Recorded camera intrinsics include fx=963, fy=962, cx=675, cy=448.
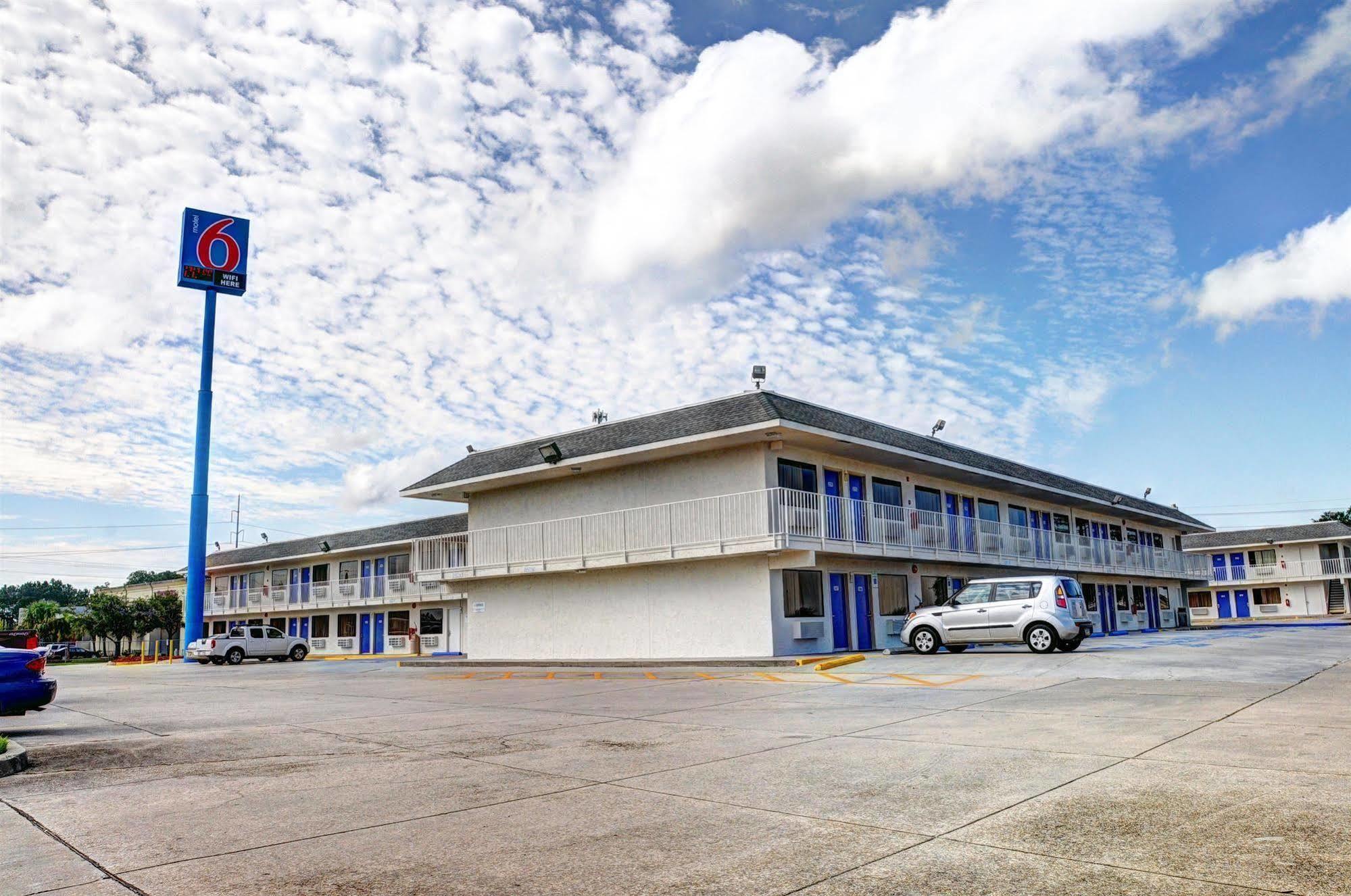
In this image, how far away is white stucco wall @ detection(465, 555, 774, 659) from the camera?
2405 cm

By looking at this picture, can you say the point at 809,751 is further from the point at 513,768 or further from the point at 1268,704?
the point at 1268,704

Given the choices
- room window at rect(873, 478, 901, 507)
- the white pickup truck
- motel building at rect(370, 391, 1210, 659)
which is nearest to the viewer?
motel building at rect(370, 391, 1210, 659)

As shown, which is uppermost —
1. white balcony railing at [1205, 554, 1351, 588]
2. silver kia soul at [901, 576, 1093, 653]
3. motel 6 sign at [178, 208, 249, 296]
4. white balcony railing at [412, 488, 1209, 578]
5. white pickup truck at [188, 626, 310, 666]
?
motel 6 sign at [178, 208, 249, 296]

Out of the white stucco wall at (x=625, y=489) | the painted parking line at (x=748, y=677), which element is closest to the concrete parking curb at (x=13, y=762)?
the painted parking line at (x=748, y=677)

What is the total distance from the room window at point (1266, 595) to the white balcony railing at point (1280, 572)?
2.11 ft

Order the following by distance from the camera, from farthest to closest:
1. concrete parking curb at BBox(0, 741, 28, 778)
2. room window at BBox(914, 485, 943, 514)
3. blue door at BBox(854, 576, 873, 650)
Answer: room window at BBox(914, 485, 943, 514), blue door at BBox(854, 576, 873, 650), concrete parking curb at BBox(0, 741, 28, 778)

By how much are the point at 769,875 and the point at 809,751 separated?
3.97 meters

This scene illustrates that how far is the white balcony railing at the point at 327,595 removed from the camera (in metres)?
46.7

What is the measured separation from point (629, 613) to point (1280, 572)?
48887 millimetres

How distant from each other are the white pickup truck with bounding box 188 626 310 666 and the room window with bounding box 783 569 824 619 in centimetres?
2639

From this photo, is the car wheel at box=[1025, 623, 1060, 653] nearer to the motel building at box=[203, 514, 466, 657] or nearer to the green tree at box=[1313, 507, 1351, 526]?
the motel building at box=[203, 514, 466, 657]

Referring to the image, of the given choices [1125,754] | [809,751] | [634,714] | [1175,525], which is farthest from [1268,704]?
[1175,525]

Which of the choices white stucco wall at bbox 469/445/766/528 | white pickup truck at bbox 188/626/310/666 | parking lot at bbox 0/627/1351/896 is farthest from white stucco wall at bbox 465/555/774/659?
white pickup truck at bbox 188/626/310/666

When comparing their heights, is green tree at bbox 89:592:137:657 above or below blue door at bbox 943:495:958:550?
below
